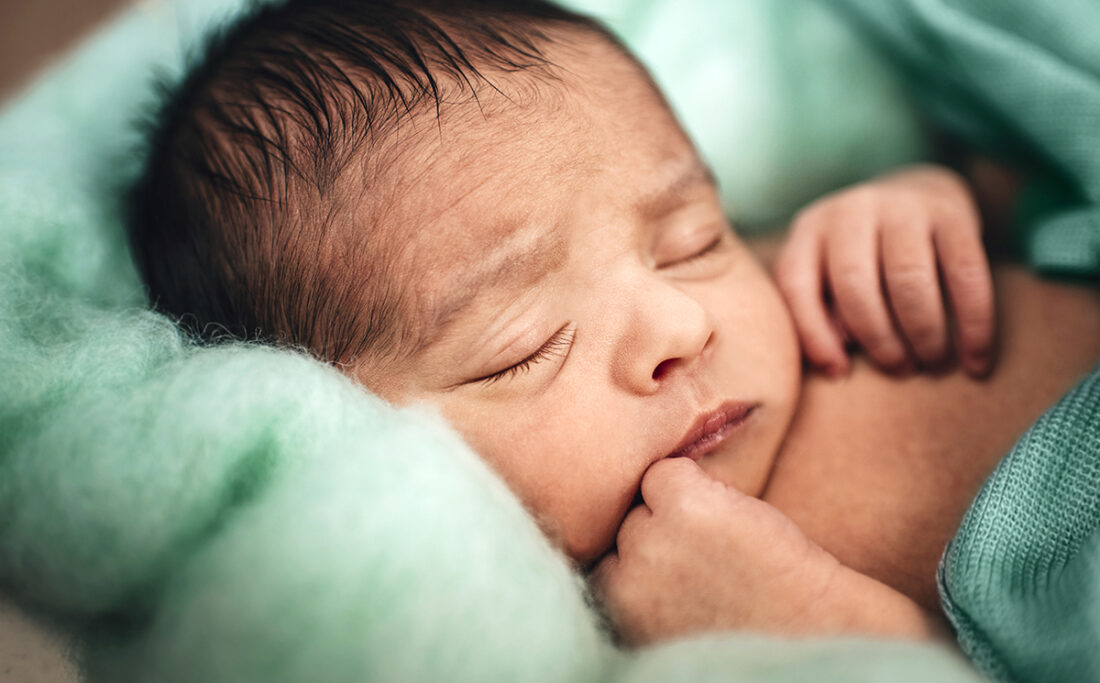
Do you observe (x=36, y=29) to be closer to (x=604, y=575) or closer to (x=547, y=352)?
(x=547, y=352)

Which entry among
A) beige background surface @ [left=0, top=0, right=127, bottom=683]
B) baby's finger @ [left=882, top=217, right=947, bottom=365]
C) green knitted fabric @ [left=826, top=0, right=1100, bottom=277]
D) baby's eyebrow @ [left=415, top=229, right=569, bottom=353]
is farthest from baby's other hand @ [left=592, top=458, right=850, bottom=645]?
beige background surface @ [left=0, top=0, right=127, bottom=683]

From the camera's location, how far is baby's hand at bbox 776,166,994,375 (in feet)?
2.56

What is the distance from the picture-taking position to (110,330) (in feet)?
1.97

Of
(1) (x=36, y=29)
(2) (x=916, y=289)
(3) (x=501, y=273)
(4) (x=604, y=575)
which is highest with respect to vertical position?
(1) (x=36, y=29)

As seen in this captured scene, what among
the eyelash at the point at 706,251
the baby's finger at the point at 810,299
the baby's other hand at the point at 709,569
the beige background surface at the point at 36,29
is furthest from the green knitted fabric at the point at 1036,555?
the beige background surface at the point at 36,29

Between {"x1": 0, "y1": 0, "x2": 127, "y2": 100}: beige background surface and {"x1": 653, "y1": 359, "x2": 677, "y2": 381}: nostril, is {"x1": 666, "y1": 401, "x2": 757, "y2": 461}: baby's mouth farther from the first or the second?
{"x1": 0, "y1": 0, "x2": 127, "y2": 100}: beige background surface

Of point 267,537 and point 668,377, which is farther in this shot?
point 668,377

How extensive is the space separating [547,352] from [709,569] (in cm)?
22

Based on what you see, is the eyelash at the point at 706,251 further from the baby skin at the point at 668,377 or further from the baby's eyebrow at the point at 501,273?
the baby's eyebrow at the point at 501,273

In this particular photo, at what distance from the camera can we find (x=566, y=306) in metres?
0.64

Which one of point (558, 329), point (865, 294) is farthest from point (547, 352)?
point (865, 294)

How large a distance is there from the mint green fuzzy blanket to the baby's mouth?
161mm

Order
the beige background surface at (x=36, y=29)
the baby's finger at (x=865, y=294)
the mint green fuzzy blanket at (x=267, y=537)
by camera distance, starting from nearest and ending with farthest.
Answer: the mint green fuzzy blanket at (x=267, y=537) → the baby's finger at (x=865, y=294) → the beige background surface at (x=36, y=29)

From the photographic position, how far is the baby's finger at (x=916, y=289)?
775 millimetres
